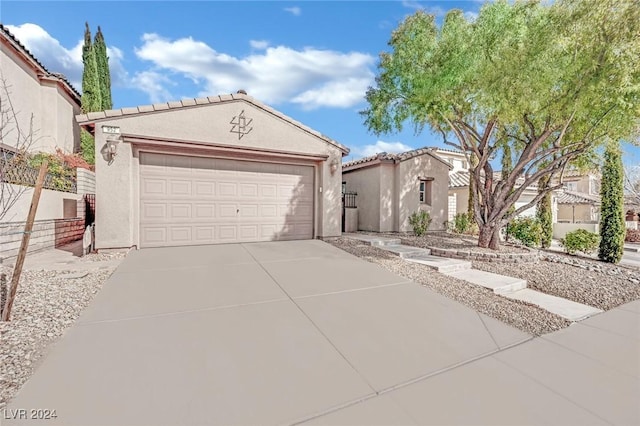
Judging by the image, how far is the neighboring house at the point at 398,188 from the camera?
39.9 ft

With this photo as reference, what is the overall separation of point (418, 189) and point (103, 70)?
1802 centimetres

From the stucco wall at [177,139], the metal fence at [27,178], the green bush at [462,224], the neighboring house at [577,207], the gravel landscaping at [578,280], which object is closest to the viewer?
the gravel landscaping at [578,280]

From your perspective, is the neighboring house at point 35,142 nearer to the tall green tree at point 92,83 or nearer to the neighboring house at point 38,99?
the neighboring house at point 38,99

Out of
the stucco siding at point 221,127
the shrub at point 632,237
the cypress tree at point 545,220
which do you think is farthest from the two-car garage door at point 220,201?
the shrub at point 632,237

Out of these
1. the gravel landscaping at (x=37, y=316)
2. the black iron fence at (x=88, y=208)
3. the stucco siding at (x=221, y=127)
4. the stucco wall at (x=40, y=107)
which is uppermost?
the stucco wall at (x=40, y=107)

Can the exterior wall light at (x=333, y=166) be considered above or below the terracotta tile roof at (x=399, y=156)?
below

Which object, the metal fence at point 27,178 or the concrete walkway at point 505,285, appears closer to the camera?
the concrete walkway at point 505,285

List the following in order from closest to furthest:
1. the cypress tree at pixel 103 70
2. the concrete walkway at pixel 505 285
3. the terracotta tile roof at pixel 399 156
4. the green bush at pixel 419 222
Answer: the concrete walkway at pixel 505 285 → the green bush at pixel 419 222 → the terracotta tile roof at pixel 399 156 → the cypress tree at pixel 103 70

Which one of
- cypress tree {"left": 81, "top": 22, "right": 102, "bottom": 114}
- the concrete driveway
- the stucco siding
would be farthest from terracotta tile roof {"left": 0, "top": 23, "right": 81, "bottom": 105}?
the concrete driveway

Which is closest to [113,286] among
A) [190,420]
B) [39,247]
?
[190,420]

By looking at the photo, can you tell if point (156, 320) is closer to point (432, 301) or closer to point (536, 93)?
point (432, 301)

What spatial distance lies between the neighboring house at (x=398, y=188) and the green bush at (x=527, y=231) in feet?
9.55

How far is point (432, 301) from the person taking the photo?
469 centimetres

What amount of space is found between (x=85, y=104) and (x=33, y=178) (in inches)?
353
